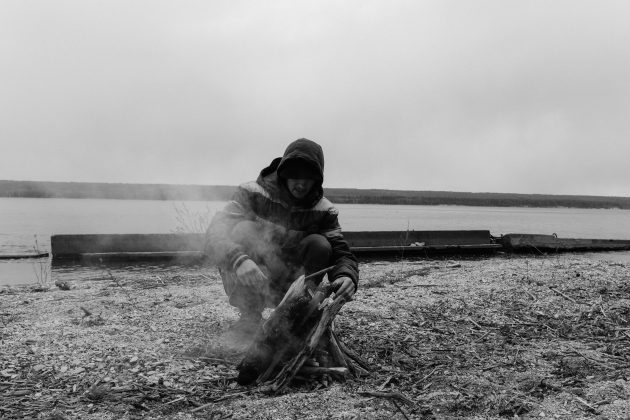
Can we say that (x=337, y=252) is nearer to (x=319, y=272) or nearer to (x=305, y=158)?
(x=319, y=272)

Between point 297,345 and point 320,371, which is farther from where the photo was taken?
point 297,345

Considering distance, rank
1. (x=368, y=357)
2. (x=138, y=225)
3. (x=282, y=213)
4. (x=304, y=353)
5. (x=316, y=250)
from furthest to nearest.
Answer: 1. (x=138, y=225)
2. (x=368, y=357)
3. (x=282, y=213)
4. (x=316, y=250)
5. (x=304, y=353)

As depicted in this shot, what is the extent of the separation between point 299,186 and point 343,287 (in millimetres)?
838

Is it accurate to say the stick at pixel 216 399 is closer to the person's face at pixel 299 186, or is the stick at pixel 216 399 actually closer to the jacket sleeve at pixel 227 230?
the jacket sleeve at pixel 227 230

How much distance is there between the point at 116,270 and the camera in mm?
12391

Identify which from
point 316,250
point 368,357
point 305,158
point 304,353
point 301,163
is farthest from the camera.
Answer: point 368,357

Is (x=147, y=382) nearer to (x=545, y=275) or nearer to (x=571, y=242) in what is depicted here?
(x=545, y=275)

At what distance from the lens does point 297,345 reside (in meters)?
3.62

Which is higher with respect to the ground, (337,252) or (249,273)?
(337,252)

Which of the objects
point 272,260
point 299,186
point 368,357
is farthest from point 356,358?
point 299,186

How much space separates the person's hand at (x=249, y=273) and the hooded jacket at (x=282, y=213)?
26 centimetres

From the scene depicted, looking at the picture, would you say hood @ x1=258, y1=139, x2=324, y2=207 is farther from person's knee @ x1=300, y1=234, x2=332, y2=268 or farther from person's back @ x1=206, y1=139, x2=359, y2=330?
person's knee @ x1=300, y1=234, x2=332, y2=268

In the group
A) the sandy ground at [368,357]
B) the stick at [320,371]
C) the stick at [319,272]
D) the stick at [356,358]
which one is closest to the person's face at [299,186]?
the stick at [319,272]

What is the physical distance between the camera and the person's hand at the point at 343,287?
3630 millimetres
